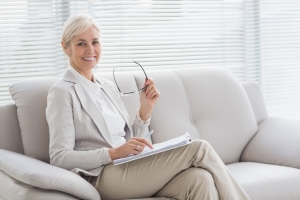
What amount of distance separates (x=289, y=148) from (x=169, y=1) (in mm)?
1357

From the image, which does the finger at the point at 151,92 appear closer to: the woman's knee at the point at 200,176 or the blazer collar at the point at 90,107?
the blazer collar at the point at 90,107

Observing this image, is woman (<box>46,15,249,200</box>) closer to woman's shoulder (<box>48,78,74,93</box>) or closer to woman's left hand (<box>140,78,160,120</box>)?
woman's shoulder (<box>48,78,74,93</box>)

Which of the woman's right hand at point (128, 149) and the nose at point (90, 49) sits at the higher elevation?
the nose at point (90, 49)

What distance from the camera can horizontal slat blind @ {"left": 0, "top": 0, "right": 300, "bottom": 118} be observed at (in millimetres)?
3176

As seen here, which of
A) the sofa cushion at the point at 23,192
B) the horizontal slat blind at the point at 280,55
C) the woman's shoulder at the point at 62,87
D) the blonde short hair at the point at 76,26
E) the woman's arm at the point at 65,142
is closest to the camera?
the sofa cushion at the point at 23,192

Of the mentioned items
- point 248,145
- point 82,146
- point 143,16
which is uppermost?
point 143,16

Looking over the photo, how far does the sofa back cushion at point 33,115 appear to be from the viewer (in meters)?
2.56

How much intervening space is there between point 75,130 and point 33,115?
0.95ft

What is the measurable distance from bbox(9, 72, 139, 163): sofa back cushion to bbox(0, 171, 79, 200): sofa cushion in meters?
0.38

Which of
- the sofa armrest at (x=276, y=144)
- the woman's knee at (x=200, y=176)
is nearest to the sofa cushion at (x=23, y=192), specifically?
the woman's knee at (x=200, y=176)

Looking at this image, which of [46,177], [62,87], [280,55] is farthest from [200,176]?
[280,55]

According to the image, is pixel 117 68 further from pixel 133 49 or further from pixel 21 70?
pixel 21 70

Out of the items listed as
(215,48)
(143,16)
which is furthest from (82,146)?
(215,48)

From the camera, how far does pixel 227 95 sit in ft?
10.2
